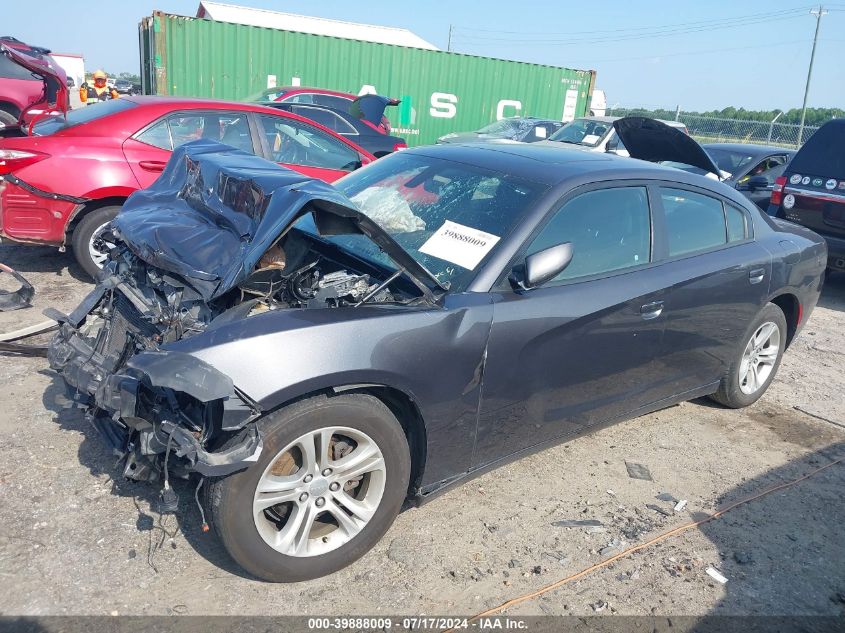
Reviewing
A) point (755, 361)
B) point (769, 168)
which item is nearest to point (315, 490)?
point (755, 361)

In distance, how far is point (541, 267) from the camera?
3.00 meters

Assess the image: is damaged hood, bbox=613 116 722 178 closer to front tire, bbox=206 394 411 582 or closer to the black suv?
the black suv

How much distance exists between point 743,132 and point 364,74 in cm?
1693

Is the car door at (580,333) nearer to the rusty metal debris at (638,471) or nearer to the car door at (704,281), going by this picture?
the car door at (704,281)

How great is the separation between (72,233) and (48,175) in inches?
20.0

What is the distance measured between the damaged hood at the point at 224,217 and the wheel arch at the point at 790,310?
304cm

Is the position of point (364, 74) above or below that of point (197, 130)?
above

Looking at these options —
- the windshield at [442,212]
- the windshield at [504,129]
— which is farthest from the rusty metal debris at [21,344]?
the windshield at [504,129]

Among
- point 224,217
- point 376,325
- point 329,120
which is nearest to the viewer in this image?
point 376,325

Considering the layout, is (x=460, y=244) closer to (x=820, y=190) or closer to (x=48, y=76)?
(x=48, y=76)

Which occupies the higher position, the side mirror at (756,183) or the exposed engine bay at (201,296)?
the side mirror at (756,183)

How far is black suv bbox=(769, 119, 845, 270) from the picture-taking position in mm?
7469

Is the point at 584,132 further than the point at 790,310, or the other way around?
the point at 584,132

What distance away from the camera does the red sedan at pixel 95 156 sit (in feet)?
18.5
